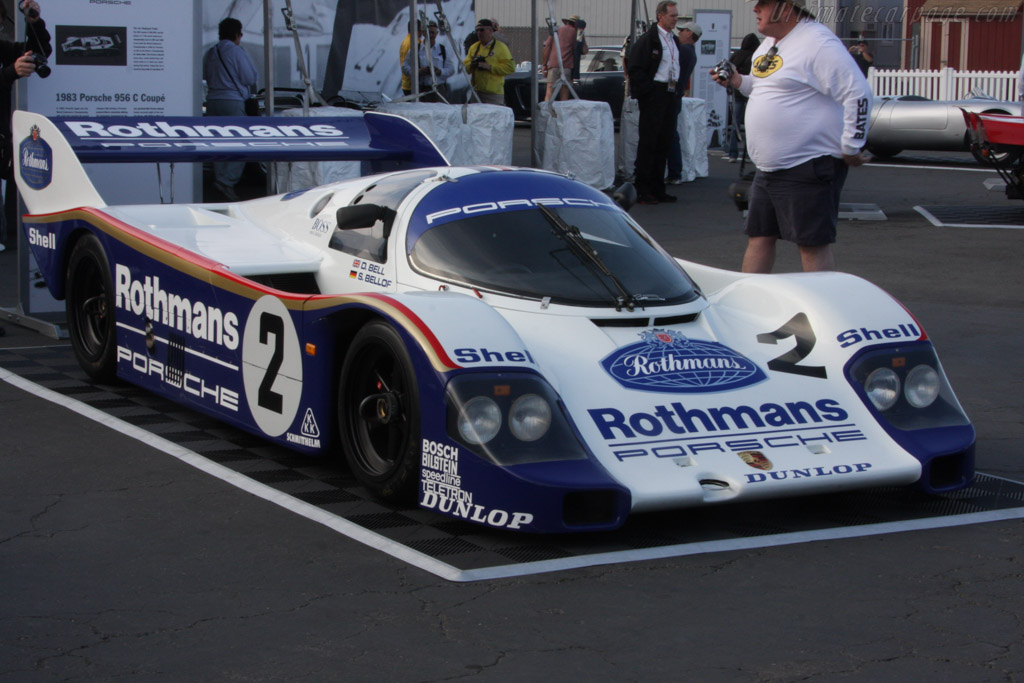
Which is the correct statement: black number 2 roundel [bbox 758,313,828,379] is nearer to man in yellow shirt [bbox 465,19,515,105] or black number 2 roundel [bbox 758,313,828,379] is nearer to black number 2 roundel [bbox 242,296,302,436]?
black number 2 roundel [bbox 242,296,302,436]

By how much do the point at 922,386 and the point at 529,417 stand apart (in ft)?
5.16

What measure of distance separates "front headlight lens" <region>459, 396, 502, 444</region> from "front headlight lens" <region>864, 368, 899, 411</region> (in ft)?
4.78

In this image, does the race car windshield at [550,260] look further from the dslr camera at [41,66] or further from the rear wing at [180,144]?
the dslr camera at [41,66]

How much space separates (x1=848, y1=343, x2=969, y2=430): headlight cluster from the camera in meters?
5.04

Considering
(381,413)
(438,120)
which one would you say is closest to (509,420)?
(381,413)

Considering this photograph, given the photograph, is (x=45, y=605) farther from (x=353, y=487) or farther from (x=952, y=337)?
(x=952, y=337)

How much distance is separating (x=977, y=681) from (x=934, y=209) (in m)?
12.3

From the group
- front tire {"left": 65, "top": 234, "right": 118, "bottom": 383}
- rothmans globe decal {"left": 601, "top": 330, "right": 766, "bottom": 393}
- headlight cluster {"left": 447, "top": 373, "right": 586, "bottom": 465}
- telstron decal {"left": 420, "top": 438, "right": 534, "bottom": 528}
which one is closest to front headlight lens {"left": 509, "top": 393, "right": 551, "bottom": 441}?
headlight cluster {"left": 447, "top": 373, "right": 586, "bottom": 465}

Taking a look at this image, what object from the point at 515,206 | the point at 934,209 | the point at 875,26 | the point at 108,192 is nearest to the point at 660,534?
the point at 515,206

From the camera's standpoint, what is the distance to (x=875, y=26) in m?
40.9

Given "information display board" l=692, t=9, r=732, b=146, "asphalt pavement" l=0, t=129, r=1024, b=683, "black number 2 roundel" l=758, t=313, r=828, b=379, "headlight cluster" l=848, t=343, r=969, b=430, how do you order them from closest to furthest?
1. "asphalt pavement" l=0, t=129, r=1024, b=683
2. "headlight cluster" l=848, t=343, r=969, b=430
3. "black number 2 roundel" l=758, t=313, r=828, b=379
4. "information display board" l=692, t=9, r=732, b=146

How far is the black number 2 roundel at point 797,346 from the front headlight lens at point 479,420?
1228 mm

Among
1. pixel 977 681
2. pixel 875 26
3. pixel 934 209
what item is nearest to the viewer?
pixel 977 681

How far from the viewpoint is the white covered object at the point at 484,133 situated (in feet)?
45.1
